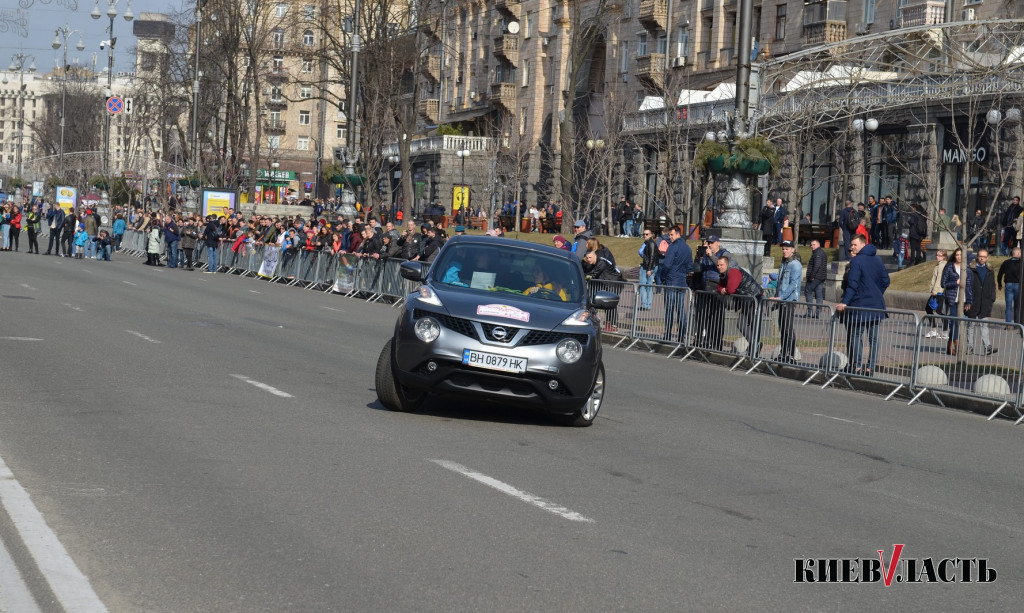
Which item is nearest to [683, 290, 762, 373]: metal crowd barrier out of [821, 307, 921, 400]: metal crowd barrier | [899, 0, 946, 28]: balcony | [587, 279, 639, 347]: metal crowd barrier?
[587, 279, 639, 347]: metal crowd barrier

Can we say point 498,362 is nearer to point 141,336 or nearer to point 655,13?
point 141,336

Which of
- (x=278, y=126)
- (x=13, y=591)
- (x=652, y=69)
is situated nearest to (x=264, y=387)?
(x=13, y=591)

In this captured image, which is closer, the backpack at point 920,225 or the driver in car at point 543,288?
the driver in car at point 543,288

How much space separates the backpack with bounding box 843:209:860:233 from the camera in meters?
34.9

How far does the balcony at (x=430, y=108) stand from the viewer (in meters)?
89.6

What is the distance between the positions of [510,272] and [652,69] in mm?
50537

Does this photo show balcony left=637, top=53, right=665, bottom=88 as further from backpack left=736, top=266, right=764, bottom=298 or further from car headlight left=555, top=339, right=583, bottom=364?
car headlight left=555, top=339, right=583, bottom=364

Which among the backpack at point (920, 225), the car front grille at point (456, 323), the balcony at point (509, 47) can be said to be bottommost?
the car front grille at point (456, 323)

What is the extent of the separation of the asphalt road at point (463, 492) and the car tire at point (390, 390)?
0.13 meters

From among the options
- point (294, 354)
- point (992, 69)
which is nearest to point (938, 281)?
point (992, 69)

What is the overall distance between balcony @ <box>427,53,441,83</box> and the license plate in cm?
7923

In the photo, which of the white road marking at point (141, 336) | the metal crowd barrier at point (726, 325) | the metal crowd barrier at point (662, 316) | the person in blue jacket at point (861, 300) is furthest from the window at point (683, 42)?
the white road marking at point (141, 336)

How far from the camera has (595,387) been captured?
11.8 meters

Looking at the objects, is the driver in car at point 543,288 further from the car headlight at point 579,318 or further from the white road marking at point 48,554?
the white road marking at point 48,554
